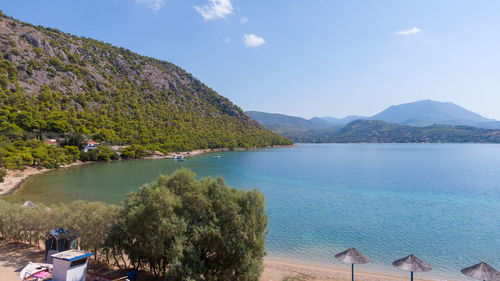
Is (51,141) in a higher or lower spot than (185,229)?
higher

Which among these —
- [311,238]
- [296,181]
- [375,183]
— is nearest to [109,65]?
[296,181]

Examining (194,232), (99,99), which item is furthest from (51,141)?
(194,232)

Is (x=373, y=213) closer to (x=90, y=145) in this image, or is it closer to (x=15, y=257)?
(x=15, y=257)

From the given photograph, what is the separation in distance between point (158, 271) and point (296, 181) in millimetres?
40341

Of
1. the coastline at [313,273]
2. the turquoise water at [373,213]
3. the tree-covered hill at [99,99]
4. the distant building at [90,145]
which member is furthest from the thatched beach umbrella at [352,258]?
the distant building at [90,145]

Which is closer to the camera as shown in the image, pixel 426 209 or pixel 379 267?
pixel 379 267

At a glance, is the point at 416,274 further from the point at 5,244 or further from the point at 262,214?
the point at 5,244

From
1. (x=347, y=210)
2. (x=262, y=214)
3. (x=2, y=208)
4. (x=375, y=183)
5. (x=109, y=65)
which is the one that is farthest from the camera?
(x=109, y=65)

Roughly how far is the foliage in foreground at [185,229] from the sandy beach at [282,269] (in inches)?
115

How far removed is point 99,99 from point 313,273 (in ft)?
398

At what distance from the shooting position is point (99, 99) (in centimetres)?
11344

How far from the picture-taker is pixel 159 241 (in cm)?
1145

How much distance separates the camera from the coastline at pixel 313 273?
15.4 m

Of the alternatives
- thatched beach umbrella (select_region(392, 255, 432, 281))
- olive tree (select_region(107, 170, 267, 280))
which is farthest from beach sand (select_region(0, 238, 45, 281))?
thatched beach umbrella (select_region(392, 255, 432, 281))
